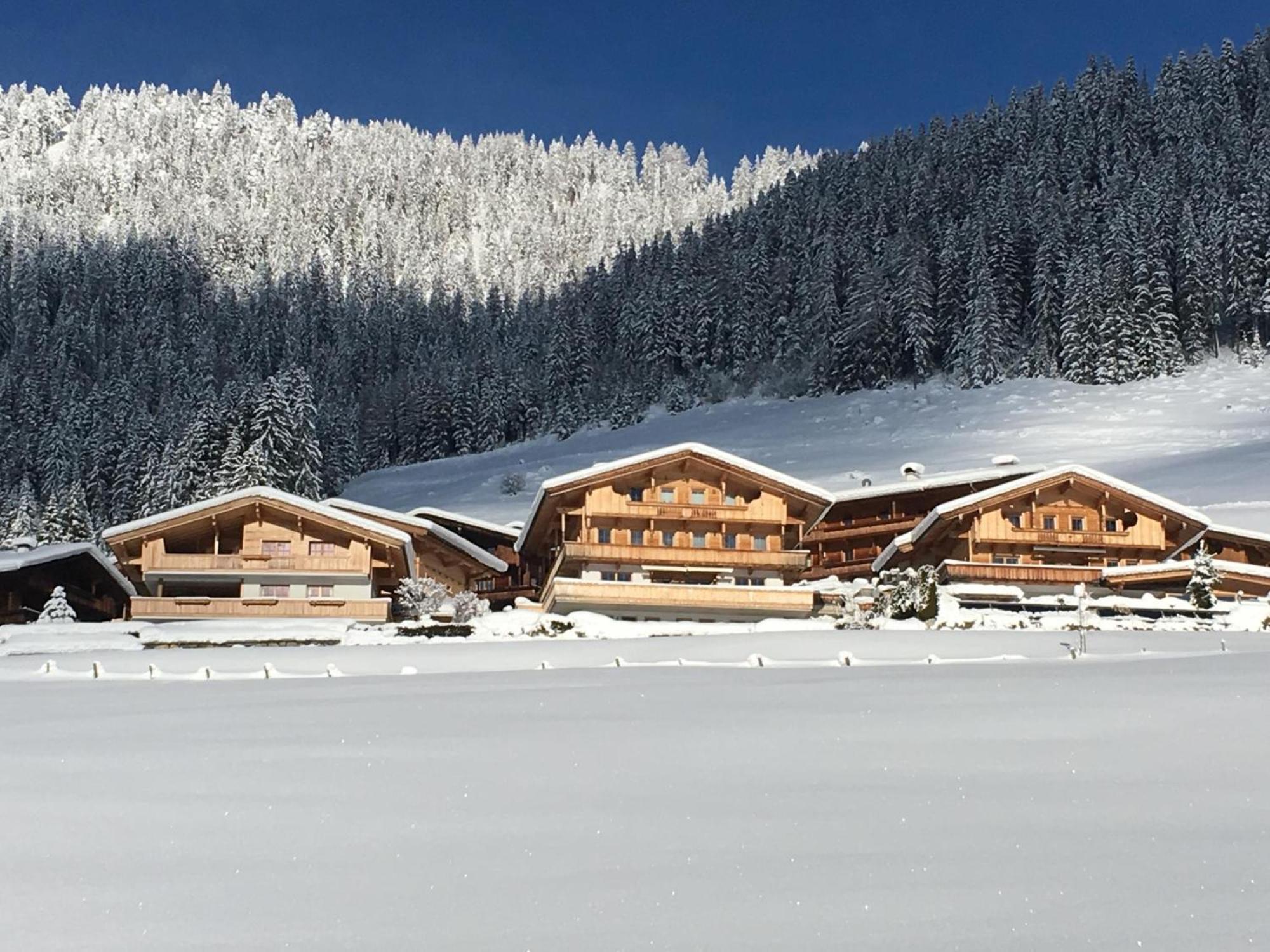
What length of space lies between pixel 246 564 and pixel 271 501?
2.29 metres

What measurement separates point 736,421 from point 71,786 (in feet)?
328

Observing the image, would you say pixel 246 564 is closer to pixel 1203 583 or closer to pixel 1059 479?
pixel 1059 479

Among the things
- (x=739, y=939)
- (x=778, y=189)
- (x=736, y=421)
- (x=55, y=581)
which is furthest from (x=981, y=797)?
(x=778, y=189)

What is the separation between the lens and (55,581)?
50.1 metres

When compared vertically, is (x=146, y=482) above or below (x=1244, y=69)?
below

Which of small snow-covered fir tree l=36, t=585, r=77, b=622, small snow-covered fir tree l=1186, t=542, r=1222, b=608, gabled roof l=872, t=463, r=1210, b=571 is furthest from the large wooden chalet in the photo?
small snow-covered fir tree l=1186, t=542, r=1222, b=608

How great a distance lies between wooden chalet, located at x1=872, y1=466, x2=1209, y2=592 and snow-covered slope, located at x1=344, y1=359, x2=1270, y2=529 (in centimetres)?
1715

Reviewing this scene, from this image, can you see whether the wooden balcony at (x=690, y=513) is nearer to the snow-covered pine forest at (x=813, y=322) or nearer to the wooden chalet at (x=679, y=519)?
the wooden chalet at (x=679, y=519)

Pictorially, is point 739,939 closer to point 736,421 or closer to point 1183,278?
point 736,421

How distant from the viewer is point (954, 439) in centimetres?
8956

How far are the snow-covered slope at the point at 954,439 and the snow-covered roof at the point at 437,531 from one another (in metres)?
20.9

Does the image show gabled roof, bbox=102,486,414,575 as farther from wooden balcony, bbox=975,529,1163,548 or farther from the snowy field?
the snowy field

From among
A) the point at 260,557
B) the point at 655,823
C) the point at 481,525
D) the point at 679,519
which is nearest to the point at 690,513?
the point at 679,519

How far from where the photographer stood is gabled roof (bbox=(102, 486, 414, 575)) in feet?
143
